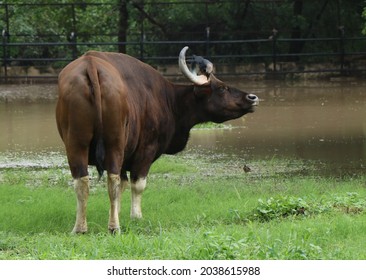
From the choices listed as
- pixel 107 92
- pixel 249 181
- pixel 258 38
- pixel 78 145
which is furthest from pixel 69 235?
pixel 258 38

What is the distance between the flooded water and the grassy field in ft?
2.70

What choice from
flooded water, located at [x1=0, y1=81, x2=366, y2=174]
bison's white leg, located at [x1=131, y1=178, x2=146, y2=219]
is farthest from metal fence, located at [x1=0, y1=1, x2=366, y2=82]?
bison's white leg, located at [x1=131, y1=178, x2=146, y2=219]

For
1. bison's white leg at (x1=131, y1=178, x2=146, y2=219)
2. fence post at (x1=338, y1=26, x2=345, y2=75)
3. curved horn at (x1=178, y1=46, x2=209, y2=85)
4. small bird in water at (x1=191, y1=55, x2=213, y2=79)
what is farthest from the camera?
fence post at (x1=338, y1=26, x2=345, y2=75)

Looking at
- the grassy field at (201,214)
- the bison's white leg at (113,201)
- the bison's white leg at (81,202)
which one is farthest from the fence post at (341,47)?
Answer: the bison's white leg at (81,202)

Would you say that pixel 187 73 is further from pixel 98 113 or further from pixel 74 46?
pixel 74 46

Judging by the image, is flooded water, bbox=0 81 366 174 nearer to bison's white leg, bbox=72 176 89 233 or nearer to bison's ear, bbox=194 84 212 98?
bison's ear, bbox=194 84 212 98

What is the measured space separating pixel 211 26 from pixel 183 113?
1625cm

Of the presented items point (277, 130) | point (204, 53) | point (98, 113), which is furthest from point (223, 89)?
point (204, 53)

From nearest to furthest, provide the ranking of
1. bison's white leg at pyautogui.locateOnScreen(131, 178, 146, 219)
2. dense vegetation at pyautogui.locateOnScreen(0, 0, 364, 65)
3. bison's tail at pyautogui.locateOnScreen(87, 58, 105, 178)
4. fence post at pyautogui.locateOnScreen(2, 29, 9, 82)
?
bison's tail at pyautogui.locateOnScreen(87, 58, 105, 178) < bison's white leg at pyautogui.locateOnScreen(131, 178, 146, 219) < fence post at pyautogui.locateOnScreen(2, 29, 9, 82) < dense vegetation at pyautogui.locateOnScreen(0, 0, 364, 65)

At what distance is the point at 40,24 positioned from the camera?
2777 cm

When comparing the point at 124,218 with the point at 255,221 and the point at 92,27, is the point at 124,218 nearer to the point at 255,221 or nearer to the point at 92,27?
the point at 255,221

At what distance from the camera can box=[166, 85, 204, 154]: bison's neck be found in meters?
10.9

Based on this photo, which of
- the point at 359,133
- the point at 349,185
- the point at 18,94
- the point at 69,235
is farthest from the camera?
the point at 18,94

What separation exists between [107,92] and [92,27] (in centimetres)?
1928
